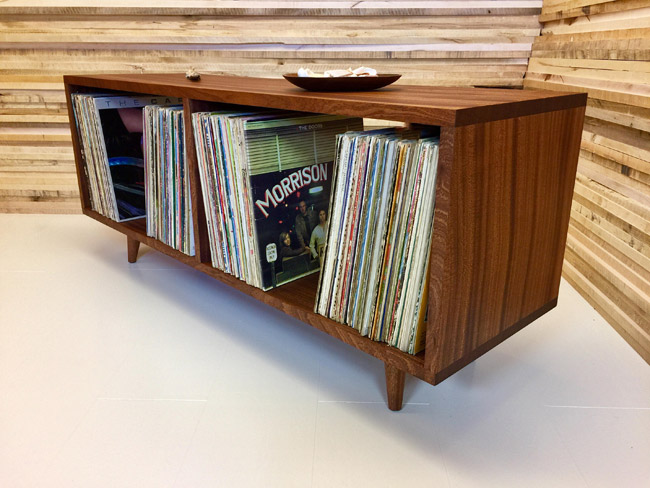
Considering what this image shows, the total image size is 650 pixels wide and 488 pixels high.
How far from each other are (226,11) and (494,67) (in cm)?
102

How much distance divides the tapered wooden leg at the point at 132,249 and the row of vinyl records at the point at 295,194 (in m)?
0.16

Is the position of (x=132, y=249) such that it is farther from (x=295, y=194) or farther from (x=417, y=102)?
(x=417, y=102)

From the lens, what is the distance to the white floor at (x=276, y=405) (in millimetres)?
992

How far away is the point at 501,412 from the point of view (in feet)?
3.76

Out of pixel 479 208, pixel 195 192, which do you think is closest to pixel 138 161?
pixel 195 192

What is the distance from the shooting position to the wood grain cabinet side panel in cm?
86

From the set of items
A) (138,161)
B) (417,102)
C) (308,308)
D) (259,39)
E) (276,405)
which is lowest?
(276,405)

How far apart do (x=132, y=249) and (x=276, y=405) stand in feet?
3.18

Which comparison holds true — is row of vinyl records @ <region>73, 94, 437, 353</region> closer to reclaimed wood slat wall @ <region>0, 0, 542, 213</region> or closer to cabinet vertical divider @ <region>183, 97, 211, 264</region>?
cabinet vertical divider @ <region>183, 97, 211, 264</region>

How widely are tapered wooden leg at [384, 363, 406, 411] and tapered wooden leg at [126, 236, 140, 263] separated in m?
1.10

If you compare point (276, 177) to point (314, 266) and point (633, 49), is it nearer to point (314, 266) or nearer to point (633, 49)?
point (314, 266)

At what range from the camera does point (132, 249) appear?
74.9 inches

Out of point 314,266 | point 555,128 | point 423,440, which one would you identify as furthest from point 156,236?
point 555,128

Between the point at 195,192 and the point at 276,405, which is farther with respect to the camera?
the point at 195,192
